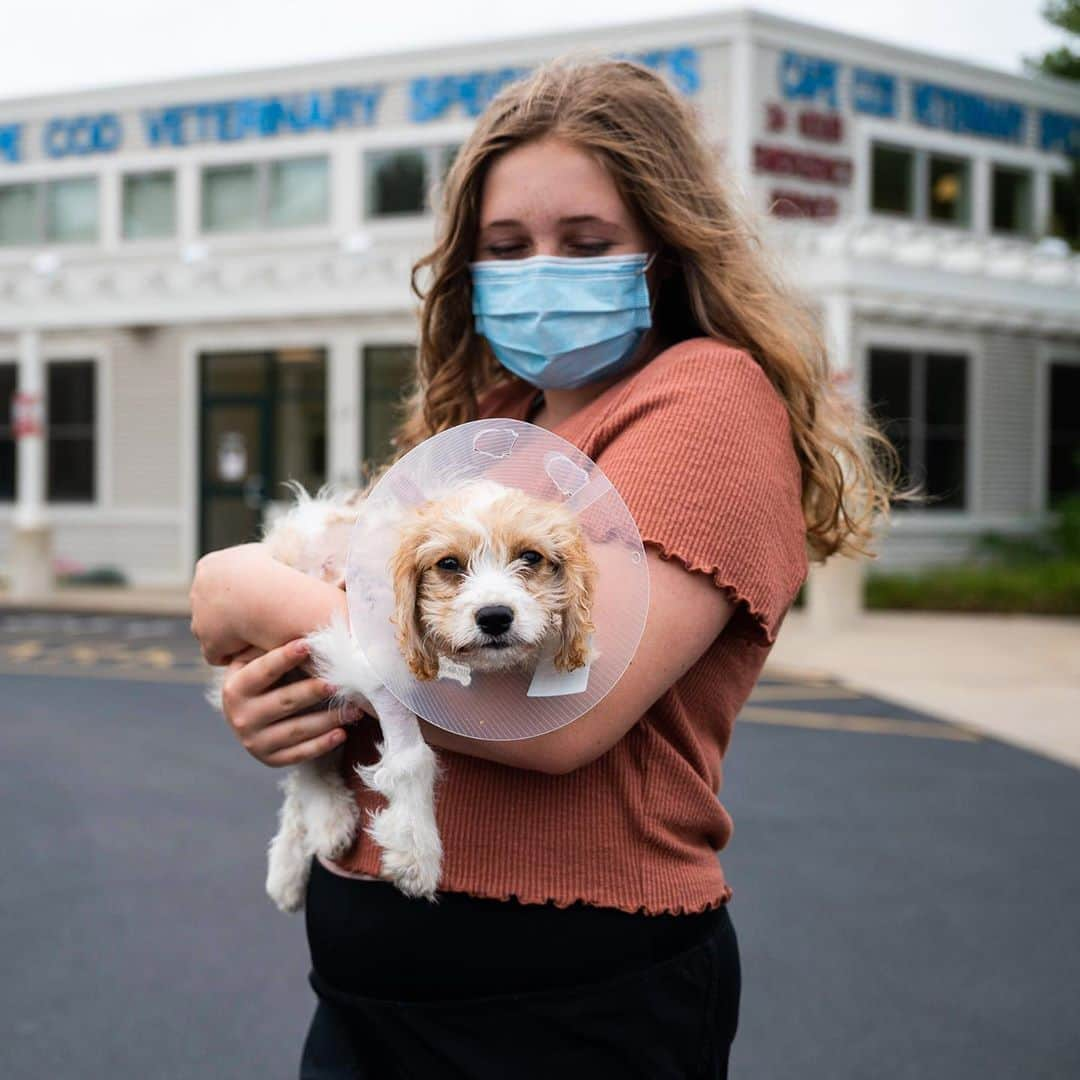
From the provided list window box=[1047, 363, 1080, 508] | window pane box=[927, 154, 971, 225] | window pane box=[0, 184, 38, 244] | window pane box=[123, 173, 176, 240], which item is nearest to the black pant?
window pane box=[927, 154, 971, 225]

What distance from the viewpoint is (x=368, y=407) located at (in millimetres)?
17266

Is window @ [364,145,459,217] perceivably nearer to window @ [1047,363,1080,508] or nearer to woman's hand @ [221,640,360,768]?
window @ [1047,363,1080,508]

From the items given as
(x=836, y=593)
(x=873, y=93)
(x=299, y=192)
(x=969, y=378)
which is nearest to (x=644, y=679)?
(x=836, y=593)

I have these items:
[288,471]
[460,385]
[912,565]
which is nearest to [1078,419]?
[912,565]

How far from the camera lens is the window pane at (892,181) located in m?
17.2

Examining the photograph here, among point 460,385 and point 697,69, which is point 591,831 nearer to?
point 460,385

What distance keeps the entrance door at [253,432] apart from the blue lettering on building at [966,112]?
969cm

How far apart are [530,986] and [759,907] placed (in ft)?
11.7

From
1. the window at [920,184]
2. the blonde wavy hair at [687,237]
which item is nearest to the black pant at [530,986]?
the blonde wavy hair at [687,237]

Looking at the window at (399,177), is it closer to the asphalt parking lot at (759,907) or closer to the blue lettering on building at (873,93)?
the blue lettering on building at (873,93)

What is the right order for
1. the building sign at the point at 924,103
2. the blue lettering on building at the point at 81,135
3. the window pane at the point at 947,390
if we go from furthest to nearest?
the blue lettering on building at the point at 81,135 → the window pane at the point at 947,390 → the building sign at the point at 924,103

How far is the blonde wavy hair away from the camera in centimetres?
154

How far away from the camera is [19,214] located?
19.5 m

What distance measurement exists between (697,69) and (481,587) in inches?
653
